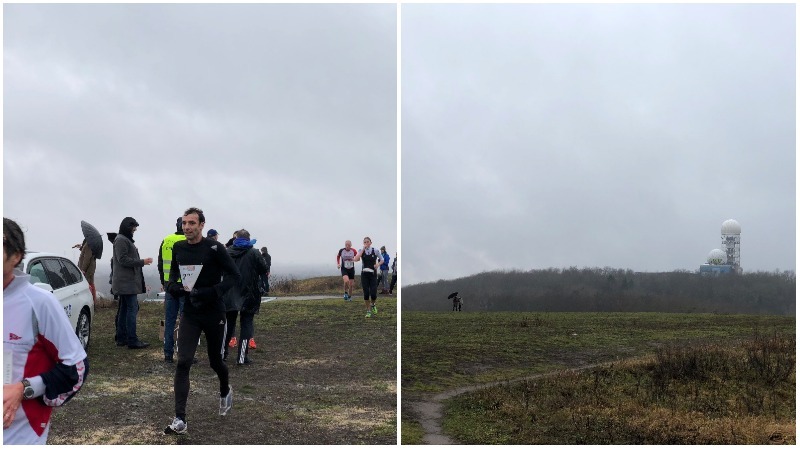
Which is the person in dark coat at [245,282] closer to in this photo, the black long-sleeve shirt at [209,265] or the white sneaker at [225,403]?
the white sneaker at [225,403]

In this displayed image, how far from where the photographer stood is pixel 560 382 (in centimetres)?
1162

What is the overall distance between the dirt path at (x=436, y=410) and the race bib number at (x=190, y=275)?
346cm

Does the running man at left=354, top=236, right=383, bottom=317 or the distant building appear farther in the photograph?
the distant building

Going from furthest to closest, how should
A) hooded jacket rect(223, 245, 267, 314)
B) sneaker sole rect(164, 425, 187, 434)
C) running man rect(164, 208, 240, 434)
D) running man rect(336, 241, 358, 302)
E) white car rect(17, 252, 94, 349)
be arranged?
running man rect(336, 241, 358, 302), hooded jacket rect(223, 245, 267, 314), white car rect(17, 252, 94, 349), sneaker sole rect(164, 425, 187, 434), running man rect(164, 208, 240, 434)

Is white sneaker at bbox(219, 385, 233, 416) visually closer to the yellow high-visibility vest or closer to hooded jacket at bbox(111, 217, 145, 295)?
the yellow high-visibility vest

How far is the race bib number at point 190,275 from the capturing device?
635 centimetres

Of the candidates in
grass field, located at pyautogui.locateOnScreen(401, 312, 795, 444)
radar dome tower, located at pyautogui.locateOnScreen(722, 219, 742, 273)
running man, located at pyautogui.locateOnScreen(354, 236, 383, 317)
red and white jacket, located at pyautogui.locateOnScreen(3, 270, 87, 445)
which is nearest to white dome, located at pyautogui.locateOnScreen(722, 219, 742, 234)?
radar dome tower, located at pyautogui.locateOnScreen(722, 219, 742, 273)

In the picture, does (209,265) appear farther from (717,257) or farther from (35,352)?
(717,257)

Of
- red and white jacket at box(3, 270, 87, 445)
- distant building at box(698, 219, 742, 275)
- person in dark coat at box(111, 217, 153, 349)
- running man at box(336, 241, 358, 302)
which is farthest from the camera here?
distant building at box(698, 219, 742, 275)

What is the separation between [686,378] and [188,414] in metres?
7.91

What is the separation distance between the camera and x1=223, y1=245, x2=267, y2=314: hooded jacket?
942cm

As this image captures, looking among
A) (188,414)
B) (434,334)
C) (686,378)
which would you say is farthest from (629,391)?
(434,334)

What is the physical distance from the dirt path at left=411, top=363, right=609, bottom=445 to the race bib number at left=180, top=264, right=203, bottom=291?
346cm

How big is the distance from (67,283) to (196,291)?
4.47 m
